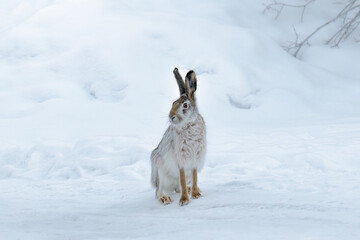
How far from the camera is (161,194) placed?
520cm

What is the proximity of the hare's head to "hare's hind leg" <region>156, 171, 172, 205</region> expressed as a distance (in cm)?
72

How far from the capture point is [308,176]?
5.71 m

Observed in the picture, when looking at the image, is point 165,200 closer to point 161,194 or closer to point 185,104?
point 161,194

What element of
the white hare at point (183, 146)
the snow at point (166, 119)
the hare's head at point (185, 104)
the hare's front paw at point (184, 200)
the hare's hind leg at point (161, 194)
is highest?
the hare's head at point (185, 104)

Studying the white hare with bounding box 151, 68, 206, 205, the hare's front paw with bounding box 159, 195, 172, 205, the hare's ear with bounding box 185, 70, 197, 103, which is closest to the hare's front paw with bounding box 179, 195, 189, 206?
the white hare with bounding box 151, 68, 206, 205

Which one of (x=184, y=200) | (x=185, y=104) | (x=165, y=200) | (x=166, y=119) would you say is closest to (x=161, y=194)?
(x=165, y=200)

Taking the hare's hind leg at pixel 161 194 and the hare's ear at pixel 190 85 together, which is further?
the hare's hind leg at pixel 161 194

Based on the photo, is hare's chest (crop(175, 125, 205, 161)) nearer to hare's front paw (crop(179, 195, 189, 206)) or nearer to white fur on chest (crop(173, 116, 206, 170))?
white fur on chest (crop(173, 116, 206, 170))

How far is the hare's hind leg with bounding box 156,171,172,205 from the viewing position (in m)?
5.08

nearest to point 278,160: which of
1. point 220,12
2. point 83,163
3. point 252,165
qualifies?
point 252,165

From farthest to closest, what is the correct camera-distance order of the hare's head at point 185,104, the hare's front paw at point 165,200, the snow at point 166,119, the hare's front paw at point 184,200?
the hare's front paw at point 165,200
the hare's front paw at point 184,200
the hare's head at point 185,104
the snow at point 166,119

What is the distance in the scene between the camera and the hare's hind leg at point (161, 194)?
5.08 m

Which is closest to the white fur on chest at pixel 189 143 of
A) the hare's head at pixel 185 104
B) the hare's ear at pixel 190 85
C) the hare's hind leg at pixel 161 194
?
the hare's head at pixel 185 104

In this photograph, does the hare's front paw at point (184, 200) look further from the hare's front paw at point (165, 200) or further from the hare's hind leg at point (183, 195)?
the hare's front paw at point (165, 200)
